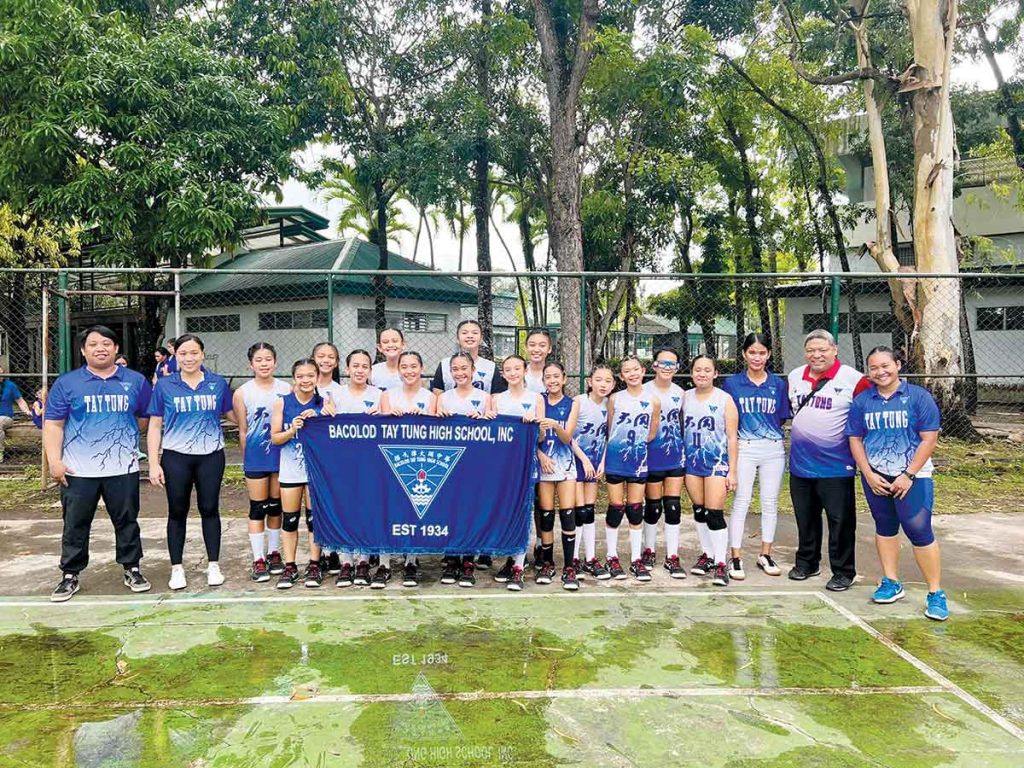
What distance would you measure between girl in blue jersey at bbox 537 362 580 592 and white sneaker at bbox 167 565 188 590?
231 centimetres

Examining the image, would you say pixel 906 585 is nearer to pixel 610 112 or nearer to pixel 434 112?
pixel 610 112

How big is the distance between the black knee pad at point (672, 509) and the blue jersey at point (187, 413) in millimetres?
2974

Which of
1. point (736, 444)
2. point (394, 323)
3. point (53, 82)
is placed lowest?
point (736, 444)

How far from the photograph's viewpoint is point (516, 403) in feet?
15.8

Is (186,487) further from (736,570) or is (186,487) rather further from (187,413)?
(736,570)

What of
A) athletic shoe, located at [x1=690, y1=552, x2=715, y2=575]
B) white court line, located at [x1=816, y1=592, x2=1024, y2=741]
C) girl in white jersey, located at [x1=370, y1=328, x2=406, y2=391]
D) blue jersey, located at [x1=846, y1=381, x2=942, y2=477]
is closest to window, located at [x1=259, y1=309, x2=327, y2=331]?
girl in white jersey, located at [x1=370, y1=328, x2=406, y2=391]

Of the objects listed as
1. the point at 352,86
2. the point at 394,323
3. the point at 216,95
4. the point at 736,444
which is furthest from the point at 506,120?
the point at 736,444

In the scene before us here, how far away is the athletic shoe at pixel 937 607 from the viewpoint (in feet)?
13.8

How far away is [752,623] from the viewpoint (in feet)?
13.6

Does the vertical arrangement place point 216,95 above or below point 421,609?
above

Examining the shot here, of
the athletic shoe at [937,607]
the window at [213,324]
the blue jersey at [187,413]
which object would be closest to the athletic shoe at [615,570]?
the athletic shoe at [937,607]

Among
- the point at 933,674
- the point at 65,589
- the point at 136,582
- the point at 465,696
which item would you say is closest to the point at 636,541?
the point at 933,674

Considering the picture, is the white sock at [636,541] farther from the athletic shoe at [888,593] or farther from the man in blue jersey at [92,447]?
the man in blue jersey at [92,447]

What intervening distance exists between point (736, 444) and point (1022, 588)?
6.76 feet
